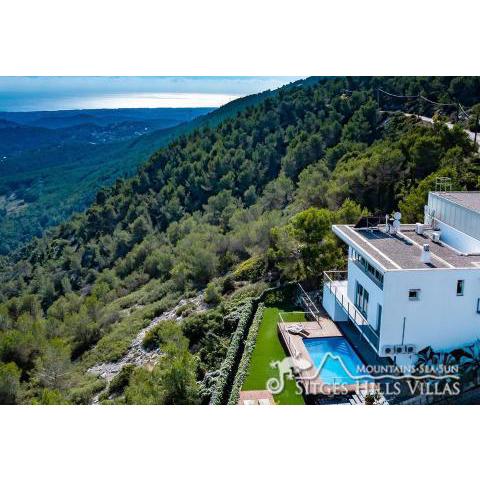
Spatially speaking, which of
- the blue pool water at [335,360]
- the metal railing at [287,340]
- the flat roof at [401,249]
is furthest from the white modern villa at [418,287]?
the metal railing at [287,340]

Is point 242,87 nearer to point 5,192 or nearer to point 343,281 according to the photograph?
point 343,281

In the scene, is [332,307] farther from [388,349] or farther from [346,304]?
[388,349]

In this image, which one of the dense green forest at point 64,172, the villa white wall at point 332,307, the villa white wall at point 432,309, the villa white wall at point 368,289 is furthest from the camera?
→ the dense green forest at point 64,172

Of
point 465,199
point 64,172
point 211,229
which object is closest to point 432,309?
point 465,199

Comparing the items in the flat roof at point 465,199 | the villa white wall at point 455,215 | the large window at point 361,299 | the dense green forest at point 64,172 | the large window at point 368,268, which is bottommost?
the dense green forest at point 64,172

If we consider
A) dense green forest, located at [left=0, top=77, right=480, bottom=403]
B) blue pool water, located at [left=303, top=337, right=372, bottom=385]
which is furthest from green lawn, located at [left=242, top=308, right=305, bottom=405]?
dense green forest, located at [left=0, top=77, right=480, bottom=403]

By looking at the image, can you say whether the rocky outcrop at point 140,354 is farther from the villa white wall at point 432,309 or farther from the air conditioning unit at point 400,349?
the villa white wall at point 432,309

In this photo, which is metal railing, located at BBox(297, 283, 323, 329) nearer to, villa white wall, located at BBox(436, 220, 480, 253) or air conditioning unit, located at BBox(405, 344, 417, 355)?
air conditioning unit, located at BBox(405, 344, 417, 355)
